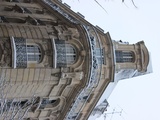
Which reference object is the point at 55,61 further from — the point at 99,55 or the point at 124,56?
the point at 124,56

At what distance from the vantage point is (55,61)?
25.6m

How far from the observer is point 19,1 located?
32.1 m

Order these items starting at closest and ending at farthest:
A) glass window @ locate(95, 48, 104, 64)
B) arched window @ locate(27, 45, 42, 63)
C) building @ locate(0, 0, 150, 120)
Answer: building @ locate(0, 0, 150, 120), arched window @ locate(27, 45, 42, 63), glass window @ locate(95, 48, 104, 64)

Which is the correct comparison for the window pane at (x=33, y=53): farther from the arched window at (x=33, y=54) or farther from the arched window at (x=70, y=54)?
the arched window at (x=70, y=54)

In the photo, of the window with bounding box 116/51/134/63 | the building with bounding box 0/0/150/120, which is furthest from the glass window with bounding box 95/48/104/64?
the window with bounding box 116/51/134/63

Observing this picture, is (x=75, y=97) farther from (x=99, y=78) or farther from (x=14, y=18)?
(x=14, y=18)

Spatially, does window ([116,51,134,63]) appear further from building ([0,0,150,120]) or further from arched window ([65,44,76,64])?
arched window ([65,44,76,64])

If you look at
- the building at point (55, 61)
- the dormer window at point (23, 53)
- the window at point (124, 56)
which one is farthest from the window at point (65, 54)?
the window at point (124, 56)

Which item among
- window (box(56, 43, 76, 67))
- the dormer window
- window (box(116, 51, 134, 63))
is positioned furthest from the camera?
window (box(116, 51, 134, 63))

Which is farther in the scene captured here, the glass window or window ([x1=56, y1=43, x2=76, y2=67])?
the glass window

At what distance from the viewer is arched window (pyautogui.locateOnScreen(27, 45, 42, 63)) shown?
25.4 m

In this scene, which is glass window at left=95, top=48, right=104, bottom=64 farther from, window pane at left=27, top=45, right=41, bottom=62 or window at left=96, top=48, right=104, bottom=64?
window pane at left=27, top=45, right=41, bottom=62

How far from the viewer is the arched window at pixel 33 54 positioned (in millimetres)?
25359

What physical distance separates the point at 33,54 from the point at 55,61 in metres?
1.37
